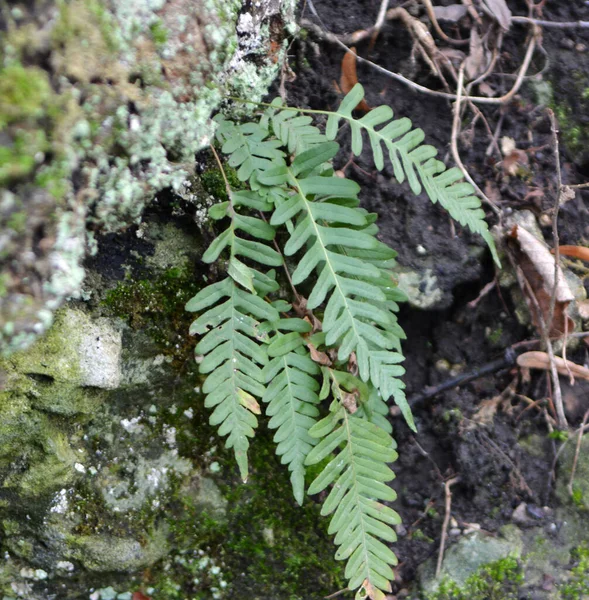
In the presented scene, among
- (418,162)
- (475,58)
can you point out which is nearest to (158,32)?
(418,162)

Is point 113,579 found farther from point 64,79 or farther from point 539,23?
point 539,23

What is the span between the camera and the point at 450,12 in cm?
267

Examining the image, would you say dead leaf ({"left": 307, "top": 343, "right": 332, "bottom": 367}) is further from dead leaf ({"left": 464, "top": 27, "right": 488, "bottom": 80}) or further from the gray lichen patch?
dead leaf ({"left": 464, "top": 27, "right": 488, "bottom": 80})

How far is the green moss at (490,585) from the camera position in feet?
7.05

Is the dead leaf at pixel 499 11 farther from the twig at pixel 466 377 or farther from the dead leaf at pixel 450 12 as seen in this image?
the twig at pixel 466 377

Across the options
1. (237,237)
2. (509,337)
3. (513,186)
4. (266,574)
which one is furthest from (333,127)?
(266,574)

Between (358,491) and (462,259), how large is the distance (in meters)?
1.08

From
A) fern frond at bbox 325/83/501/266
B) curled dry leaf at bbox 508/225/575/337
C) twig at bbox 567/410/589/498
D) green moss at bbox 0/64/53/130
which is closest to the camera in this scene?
green moss at bbox 0/64/53/130

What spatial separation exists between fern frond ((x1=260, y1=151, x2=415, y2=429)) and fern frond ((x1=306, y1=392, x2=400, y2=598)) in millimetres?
177

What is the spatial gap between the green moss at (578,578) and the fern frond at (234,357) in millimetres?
1281

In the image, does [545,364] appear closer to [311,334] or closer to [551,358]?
[551,358]

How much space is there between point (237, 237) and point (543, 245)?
53.0 inches

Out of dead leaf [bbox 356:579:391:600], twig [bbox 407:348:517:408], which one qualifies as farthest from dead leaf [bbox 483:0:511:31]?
dead leaf [bbox 356:579:391:600]

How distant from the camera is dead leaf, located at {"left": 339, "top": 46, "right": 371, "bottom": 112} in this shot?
2.51 m
